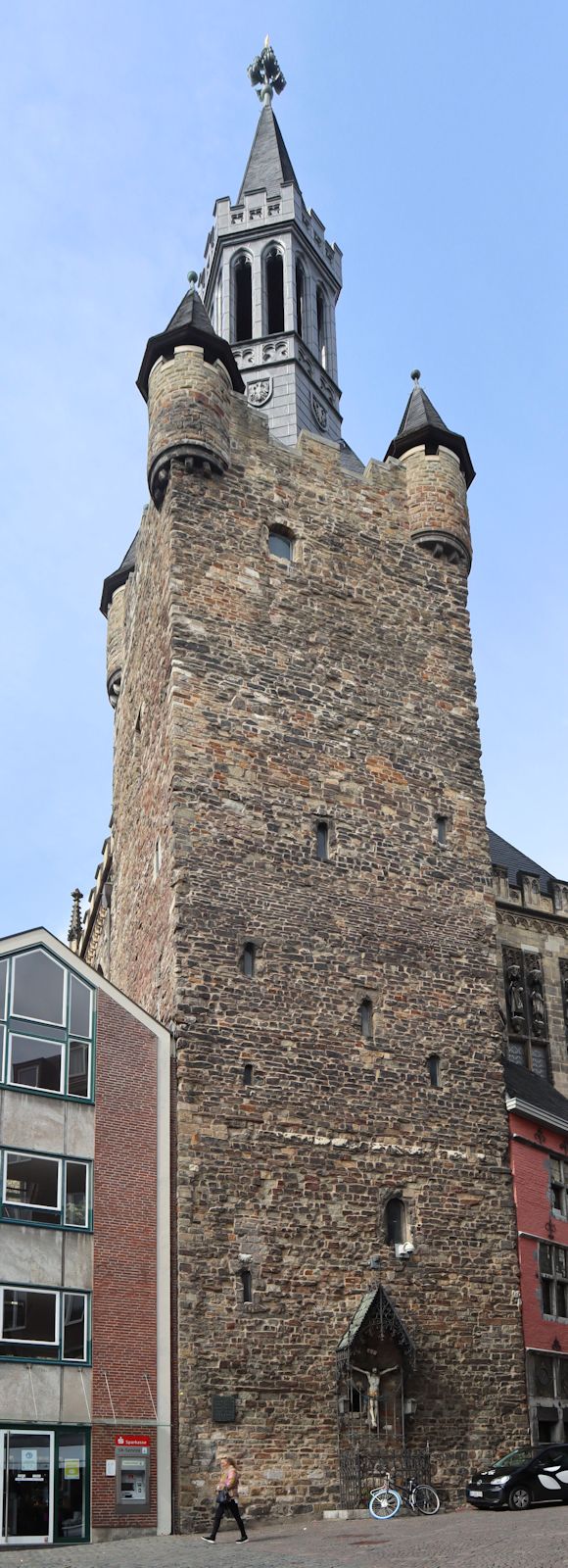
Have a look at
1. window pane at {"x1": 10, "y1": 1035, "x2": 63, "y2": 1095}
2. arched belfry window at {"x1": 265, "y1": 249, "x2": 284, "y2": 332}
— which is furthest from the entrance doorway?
arched belfry window at {"x1": 265, "y1": 249, "x2": 284, "y2": 332}

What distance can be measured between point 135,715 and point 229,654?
11.5 ft

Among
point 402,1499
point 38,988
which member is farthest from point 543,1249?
point 38,988

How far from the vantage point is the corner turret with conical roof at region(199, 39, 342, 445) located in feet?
99.9

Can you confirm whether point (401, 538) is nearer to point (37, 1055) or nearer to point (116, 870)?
point (116, 870)

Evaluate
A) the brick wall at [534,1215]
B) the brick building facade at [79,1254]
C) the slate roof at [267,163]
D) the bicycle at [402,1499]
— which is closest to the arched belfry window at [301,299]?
the slate roof at [267,163]

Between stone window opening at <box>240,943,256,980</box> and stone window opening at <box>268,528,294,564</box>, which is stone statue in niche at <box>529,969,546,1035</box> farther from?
stone window opening at <box>268,528,294,564</box>

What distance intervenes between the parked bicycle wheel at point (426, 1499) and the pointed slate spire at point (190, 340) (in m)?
17.1

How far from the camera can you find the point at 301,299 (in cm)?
3209

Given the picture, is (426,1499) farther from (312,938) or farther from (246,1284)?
(312,938)

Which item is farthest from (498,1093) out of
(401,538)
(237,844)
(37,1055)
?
(401,538)

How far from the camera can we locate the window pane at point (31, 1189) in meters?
18.7

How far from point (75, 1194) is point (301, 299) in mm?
19884

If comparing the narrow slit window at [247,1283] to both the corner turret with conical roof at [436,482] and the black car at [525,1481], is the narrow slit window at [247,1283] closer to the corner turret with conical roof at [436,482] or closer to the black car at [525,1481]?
the black car at [525,1481]

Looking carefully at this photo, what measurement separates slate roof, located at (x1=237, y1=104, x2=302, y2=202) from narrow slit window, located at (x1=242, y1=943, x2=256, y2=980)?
18.8 metres
